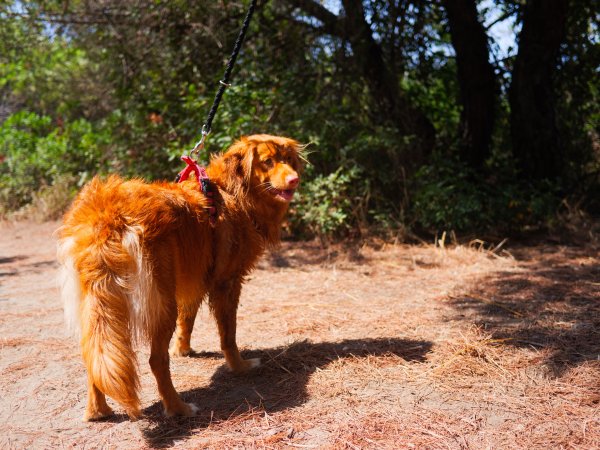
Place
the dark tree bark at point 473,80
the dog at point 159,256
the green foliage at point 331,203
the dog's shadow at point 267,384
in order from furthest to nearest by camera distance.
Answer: the dark tree bark at point 473,80 → the green foliage at point 331,203 → the dog's shadow at point 267,384 → the dog at point 159,256

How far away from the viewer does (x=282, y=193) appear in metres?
3.50

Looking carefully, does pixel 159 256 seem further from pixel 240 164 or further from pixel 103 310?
pixel 240 164

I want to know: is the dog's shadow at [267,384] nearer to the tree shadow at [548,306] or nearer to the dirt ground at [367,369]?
the dirt ground at [367,369]

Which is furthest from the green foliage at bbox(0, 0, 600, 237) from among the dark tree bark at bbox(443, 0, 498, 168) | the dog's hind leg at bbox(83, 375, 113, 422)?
the dog's hind leg at bbox(83, 375, 113, 422)

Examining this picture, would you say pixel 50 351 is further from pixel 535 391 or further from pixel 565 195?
pixel 565 195

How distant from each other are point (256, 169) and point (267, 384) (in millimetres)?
1396

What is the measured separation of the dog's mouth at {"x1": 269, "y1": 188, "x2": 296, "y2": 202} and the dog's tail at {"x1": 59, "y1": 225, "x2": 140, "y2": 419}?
118 cm

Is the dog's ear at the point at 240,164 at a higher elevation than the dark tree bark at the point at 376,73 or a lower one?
lower

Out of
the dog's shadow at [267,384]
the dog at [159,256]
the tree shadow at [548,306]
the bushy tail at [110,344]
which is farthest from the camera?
the tree shadow at [548,306]

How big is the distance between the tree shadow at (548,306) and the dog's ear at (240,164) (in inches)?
82.3

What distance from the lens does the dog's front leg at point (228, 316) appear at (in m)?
3.41

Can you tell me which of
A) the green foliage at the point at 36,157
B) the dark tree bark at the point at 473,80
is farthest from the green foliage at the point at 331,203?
the green foliage at the point at 36,157

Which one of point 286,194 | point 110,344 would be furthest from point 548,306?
point 110,344

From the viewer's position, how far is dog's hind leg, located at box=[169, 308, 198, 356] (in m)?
3.76
